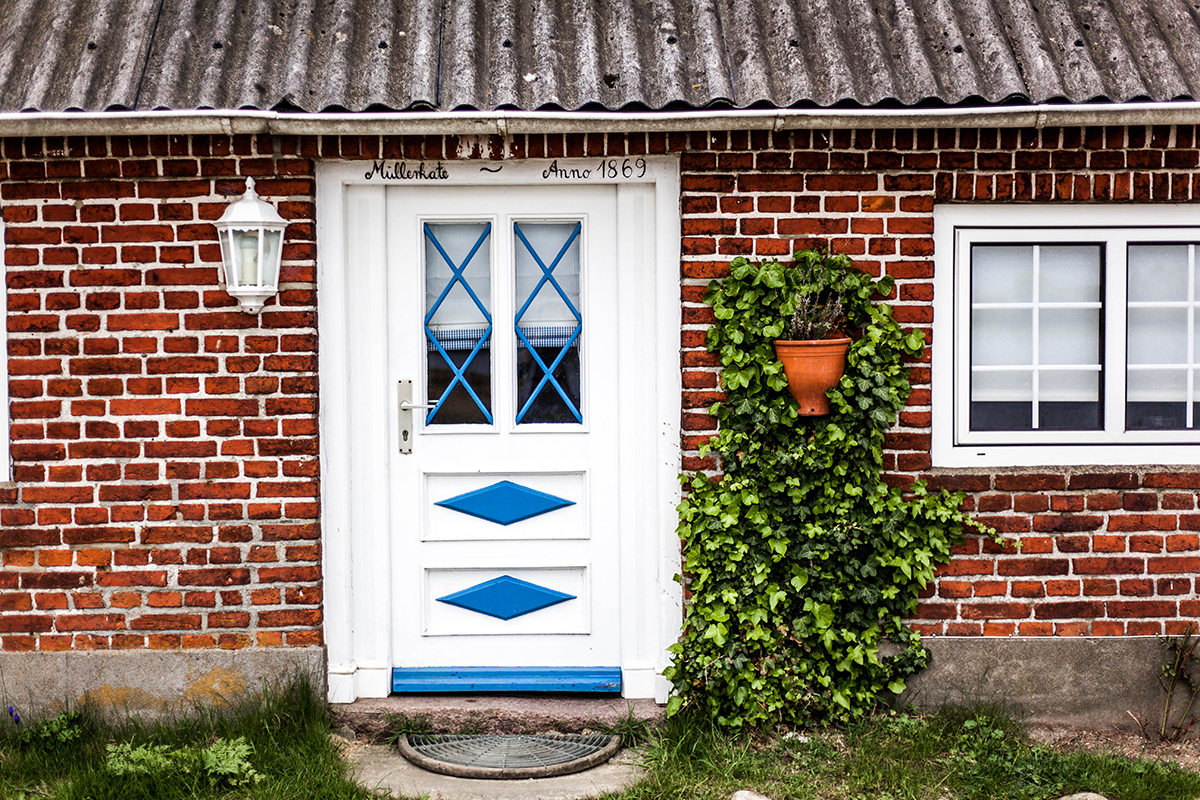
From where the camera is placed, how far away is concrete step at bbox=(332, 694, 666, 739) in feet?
14.8

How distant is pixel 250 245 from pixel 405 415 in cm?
96

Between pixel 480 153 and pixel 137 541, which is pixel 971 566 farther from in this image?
pixel 137 541

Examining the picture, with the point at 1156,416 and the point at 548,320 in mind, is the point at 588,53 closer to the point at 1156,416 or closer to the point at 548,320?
the point at 548,320

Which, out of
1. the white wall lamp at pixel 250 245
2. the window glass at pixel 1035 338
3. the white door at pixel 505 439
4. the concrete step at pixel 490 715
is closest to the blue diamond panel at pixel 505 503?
the white door at pixel 505 439

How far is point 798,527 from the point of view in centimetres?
441

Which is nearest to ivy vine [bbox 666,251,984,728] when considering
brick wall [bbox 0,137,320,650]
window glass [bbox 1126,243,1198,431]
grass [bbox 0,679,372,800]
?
window glass [bbox 1126,243,1198,431]

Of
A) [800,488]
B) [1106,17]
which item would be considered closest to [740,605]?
[800,488]

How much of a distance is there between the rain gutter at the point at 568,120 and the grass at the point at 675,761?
2.31 metres

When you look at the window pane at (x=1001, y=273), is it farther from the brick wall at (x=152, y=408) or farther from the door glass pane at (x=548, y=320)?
the brick wall at (x=152, y=408)

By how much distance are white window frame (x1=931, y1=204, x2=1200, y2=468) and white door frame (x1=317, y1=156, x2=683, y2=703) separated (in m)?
1.14

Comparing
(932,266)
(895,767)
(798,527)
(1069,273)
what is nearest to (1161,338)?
(1069,273)

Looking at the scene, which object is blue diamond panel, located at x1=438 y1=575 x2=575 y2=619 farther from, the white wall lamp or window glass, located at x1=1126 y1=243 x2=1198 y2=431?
window glass, located at x1=1126 y1=243 x2=1198 y2=431

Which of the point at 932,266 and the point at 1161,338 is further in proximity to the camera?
the point at 1161,338

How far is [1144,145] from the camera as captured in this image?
4.36 metres
